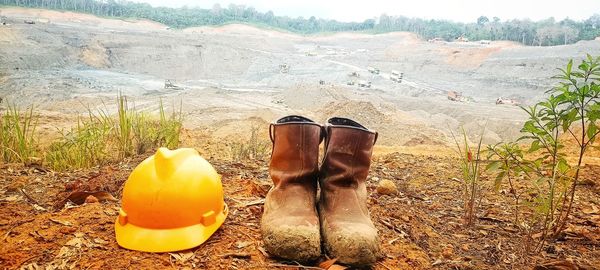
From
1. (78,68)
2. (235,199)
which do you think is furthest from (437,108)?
(78,68)

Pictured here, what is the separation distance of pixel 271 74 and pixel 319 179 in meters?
13.4

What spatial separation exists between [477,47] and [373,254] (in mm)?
17181

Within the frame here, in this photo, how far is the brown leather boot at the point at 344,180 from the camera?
4.08ft

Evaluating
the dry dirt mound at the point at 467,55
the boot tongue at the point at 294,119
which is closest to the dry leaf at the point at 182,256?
the boot tongue at the point at 294,119

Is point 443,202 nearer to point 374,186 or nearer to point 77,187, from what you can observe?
point 374,186

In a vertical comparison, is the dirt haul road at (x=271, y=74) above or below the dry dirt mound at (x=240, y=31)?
below

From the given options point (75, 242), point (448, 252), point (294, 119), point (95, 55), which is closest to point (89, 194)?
point (75, 242)

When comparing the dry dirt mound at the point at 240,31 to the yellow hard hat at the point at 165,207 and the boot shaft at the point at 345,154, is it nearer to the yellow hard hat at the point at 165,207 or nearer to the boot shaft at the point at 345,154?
the boot shaft at the point at 345,154

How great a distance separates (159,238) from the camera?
121 centimetres

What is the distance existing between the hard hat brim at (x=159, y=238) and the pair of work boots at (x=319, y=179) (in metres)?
0.20

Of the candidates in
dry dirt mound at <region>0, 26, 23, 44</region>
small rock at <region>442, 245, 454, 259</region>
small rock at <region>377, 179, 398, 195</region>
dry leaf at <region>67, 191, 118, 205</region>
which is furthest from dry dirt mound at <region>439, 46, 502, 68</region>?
dry leaf at <region>67, 191, 118, 205</region>

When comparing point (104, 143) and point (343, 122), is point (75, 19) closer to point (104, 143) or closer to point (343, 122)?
point (104, 143)

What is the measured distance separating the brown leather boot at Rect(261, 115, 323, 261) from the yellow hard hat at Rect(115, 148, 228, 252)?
207mm

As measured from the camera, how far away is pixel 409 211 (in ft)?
5.91
